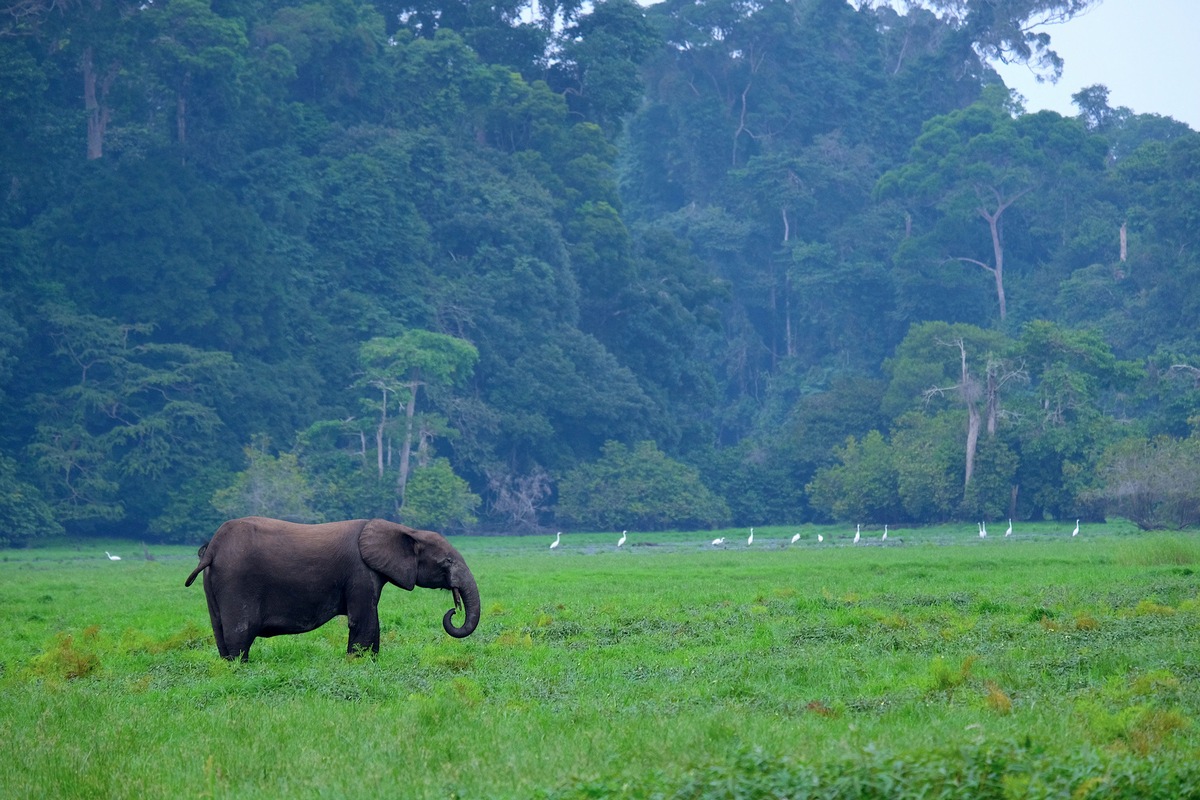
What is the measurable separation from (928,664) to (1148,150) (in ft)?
215

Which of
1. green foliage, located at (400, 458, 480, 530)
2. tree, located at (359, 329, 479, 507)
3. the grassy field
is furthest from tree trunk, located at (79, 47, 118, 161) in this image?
the grassy field

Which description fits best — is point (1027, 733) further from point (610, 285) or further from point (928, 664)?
point (610, 285)

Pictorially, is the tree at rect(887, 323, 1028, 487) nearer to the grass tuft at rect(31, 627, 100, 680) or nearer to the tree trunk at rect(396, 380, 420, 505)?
the tree trunk at rect(396, 380, 420, 505)

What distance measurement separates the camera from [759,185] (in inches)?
3282

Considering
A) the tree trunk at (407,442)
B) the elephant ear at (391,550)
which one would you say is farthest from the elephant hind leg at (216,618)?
the tree trunk at (407,442)

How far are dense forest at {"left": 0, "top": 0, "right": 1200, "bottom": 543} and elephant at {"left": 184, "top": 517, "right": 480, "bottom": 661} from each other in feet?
119

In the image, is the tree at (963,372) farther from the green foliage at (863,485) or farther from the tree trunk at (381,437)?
the tree trunk at (381,437)

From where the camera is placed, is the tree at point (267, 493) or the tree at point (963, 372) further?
the tree at point (963, 372)

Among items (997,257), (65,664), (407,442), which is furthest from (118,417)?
(997,257)

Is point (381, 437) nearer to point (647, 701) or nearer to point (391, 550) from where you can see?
point (391, 550)

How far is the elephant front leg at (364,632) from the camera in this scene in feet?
52.5

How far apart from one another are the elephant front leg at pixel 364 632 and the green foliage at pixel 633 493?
1810 inches

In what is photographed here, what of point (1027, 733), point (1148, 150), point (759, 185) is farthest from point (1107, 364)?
point (1027, 733)

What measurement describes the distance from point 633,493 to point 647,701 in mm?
49869
